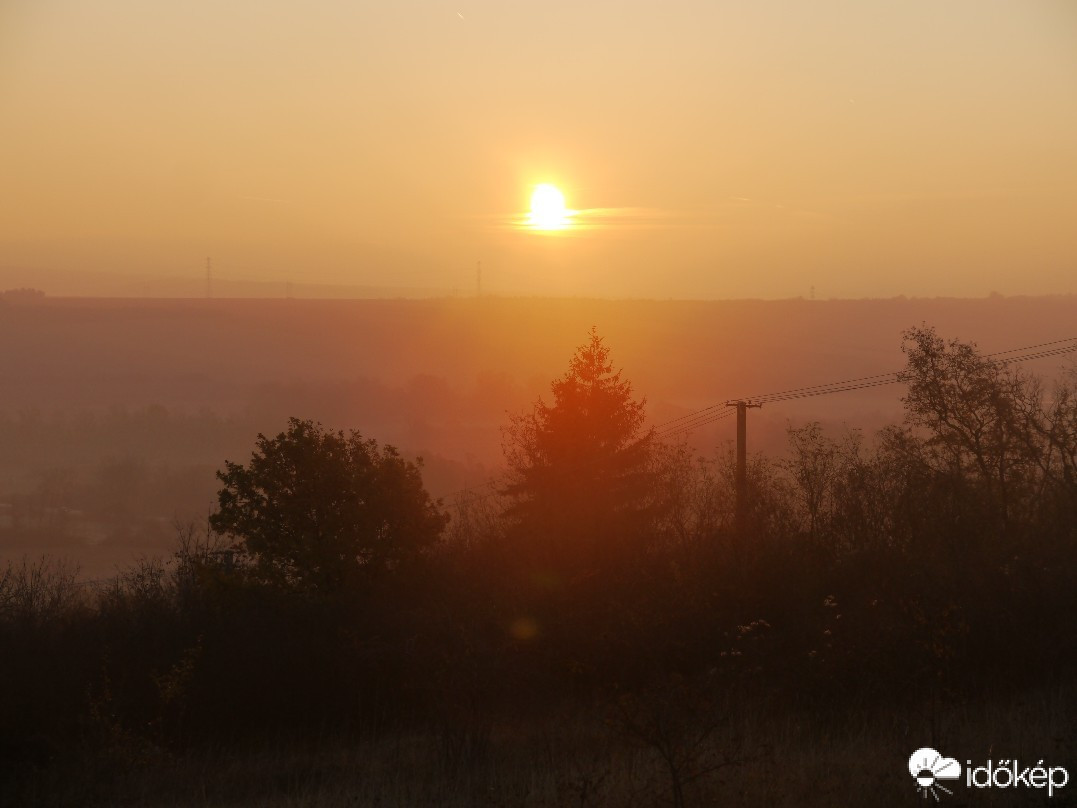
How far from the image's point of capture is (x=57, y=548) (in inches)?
3319

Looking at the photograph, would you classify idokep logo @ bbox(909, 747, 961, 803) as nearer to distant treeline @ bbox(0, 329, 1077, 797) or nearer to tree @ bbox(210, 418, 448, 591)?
distant treeline @ bbox(0, 329, 1077, 797)

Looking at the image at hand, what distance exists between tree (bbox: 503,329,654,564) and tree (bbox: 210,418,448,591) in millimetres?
12940

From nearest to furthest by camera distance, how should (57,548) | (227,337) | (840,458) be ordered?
(840,458)
(57,548)
(227,337)

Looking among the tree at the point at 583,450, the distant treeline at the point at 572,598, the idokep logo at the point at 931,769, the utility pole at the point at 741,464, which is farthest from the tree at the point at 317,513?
the idokep logo at the point at 931,769

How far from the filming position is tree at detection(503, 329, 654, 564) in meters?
41.5

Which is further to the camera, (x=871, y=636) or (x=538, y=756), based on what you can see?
(x=871, y=636)

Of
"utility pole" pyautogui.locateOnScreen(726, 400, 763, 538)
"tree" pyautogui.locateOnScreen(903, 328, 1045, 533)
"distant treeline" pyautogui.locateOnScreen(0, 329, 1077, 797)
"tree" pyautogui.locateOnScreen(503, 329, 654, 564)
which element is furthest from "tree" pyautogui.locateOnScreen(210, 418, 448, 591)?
"tree" pyautogui.locateOnScreen(903, 328, 1045, 533)

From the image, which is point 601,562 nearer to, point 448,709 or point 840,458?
point 448,709

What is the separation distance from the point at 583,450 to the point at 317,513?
1793cm

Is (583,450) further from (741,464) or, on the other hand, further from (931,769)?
(931,769)

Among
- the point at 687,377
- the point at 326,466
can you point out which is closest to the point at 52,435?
the point at 687,377

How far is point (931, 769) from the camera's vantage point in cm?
888

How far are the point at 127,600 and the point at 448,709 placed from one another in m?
10.1

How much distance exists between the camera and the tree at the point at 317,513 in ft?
83.6
